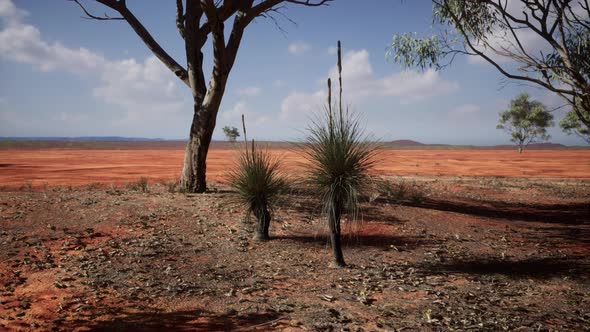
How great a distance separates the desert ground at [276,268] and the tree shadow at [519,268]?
1.4 inches

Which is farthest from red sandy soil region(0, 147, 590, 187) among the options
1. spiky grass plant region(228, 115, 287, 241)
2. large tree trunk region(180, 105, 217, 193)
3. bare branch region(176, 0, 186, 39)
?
bare branch region(176, 0, 186, 39)

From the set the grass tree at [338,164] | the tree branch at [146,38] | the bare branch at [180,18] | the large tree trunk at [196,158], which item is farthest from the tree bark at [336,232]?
the bare branch at [180,18]

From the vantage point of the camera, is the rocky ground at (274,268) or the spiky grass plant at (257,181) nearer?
the rocky ground at (274,268)

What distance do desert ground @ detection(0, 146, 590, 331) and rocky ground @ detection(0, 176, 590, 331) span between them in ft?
0.09

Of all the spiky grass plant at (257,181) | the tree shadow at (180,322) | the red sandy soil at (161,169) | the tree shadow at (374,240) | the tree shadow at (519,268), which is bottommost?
the tree shadow at (519,268)

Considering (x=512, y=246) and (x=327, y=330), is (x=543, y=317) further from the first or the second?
(x=512, y=246)

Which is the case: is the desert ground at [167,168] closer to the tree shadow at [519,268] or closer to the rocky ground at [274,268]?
the rocky ground at [274,268]

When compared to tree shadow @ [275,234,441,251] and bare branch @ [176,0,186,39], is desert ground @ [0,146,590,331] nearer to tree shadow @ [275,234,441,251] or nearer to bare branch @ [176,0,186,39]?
tree shadow @ [275,234,441,251]

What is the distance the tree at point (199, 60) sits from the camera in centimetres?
1069

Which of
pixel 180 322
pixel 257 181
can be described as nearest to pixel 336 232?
pixel 257 181

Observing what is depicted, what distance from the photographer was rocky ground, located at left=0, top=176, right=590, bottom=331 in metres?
4.59

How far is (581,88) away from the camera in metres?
7.40

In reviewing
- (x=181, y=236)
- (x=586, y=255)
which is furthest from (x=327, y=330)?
(x=586, y=255)

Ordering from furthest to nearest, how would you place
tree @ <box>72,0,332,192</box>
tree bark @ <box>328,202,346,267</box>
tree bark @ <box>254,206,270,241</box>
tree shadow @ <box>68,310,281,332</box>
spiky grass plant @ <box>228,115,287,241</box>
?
1. tree @ <box>72,0,332,192</box>
2. tree bark @ <box>254,206,270,241</box>
3. spiky grass plant @ <box>228,115,287,241</box>
4. tree bark @ <box>328,202,346,267</box>
5. tree shadow @ <box>68,310,281,332</box>
